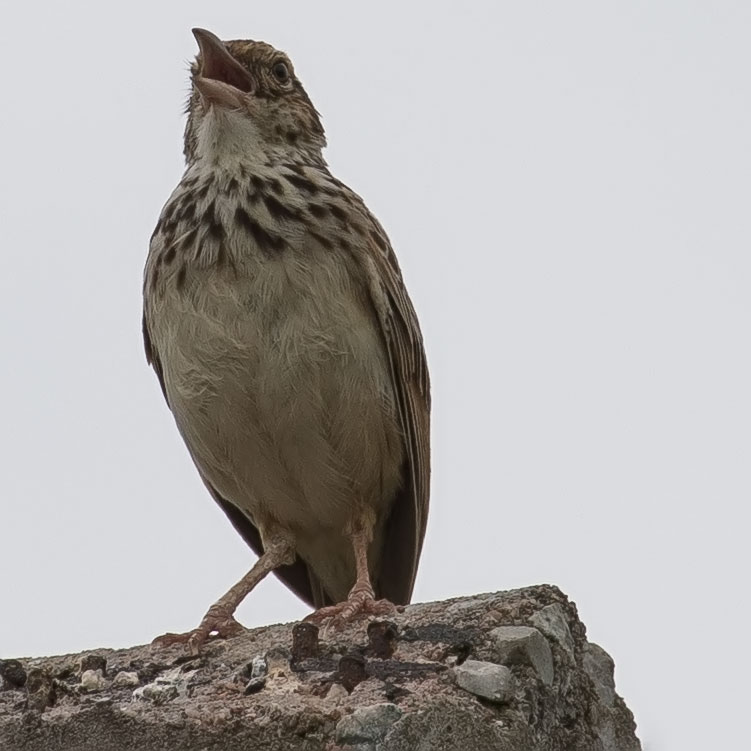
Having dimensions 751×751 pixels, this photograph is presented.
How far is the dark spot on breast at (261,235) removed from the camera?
5512 millimetres

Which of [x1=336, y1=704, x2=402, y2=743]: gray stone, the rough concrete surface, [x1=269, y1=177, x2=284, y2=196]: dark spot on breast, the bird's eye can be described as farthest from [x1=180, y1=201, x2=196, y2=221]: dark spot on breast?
[x1=336, y1=704, x2=402, y2=743]: gray stone

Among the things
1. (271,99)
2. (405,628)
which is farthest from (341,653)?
(271,99)

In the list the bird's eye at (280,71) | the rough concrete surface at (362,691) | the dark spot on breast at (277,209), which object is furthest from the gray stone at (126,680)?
the bird's eye at (280,71)

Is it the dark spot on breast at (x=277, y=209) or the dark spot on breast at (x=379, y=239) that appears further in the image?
the dark spot on breast at (x=379, y=239)

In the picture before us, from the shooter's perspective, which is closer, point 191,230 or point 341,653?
point 341,653

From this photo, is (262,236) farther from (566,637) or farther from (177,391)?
(566,637)

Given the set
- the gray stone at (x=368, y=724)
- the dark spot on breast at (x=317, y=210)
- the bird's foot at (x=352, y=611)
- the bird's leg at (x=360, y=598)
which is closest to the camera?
the gray stone at (x=368, y=724)

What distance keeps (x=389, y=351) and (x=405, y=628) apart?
2.13 meters

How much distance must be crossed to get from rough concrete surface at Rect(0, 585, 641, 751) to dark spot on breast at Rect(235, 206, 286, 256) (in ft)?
5.79

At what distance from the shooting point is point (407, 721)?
10.5 ft

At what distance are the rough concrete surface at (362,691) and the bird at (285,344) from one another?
106cm

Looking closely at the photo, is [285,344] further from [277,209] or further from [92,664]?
[92,664]

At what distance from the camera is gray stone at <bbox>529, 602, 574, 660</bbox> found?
3.75 m

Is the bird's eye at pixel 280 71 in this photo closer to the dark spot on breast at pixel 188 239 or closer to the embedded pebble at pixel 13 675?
the dark spot on breast at pixel 188 239
